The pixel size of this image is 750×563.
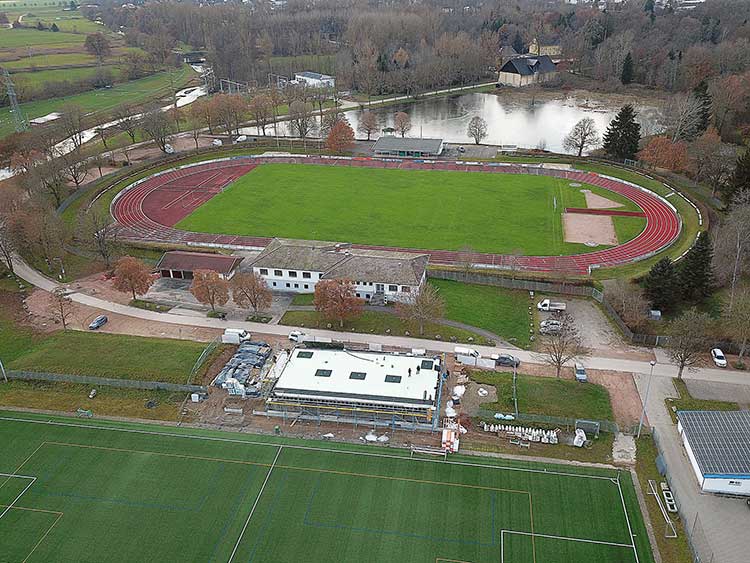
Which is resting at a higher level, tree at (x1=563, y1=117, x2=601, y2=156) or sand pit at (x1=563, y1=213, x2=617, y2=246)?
tree at (x1=563, y1=117, x2=601, y2=156)

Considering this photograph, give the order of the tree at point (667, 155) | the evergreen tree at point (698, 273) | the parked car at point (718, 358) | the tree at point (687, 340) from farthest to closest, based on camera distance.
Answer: the tree at point (667, 155) → the evergreen tree at point (698, 273) → the parked car at point (718, 358) → the tree at point (687, 340)

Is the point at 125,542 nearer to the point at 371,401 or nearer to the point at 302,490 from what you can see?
the point at 302,490

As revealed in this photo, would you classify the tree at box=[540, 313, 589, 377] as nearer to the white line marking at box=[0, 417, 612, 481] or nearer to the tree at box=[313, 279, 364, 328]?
the white line marking at box=[0, 417, 612, 481]

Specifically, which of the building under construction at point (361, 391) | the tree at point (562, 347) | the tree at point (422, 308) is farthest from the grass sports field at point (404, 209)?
the building under construction at point (361, 391)

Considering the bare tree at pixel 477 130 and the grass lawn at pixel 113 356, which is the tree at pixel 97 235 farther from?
the bare tree at pixel 477 130

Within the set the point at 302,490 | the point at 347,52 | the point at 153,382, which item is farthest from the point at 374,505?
the point at 347,52

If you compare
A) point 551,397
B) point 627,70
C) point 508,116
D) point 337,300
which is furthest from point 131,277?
point 627,70

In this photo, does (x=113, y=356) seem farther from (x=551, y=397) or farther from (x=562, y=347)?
(x=562, y=347)

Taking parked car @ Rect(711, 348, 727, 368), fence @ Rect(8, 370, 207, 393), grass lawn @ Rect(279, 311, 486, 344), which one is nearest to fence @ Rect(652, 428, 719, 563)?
parked car @ Rect(711, 348, 727, 368)
